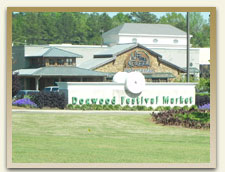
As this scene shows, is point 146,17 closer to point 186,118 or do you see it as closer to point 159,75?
point 159,75

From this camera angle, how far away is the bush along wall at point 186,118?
26158mm

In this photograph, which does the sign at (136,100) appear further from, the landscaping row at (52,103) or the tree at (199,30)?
the tree at (199,30)

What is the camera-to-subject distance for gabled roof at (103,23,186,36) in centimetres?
7569

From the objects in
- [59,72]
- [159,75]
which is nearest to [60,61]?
[59,72]

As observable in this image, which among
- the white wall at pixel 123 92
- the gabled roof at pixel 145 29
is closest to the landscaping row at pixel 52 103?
the white wall at pixel 123 92

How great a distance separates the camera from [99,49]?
66125mm

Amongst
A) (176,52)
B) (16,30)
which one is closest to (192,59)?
(176,52)

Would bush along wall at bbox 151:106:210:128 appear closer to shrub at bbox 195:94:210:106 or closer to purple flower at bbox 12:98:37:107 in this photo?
shrub at bbox 195:94:210:106

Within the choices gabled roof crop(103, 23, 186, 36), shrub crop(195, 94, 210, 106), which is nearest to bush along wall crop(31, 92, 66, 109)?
shrub crop(195, 94, 210, 106)

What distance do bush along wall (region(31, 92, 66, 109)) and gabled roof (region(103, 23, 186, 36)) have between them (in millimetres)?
41437

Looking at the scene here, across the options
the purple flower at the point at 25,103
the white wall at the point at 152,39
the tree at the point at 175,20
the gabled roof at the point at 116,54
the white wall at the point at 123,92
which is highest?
the tree at the point at 175,20

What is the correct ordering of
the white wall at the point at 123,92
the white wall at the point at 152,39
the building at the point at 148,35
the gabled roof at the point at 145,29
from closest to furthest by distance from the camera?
the white wall at the point at 123,92, the gabled roof at the point at 145,29, the building at the point at 148,35, the white wall at the point at 152,39

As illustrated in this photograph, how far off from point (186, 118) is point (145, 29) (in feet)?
163

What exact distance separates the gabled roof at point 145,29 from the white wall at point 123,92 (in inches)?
1498
